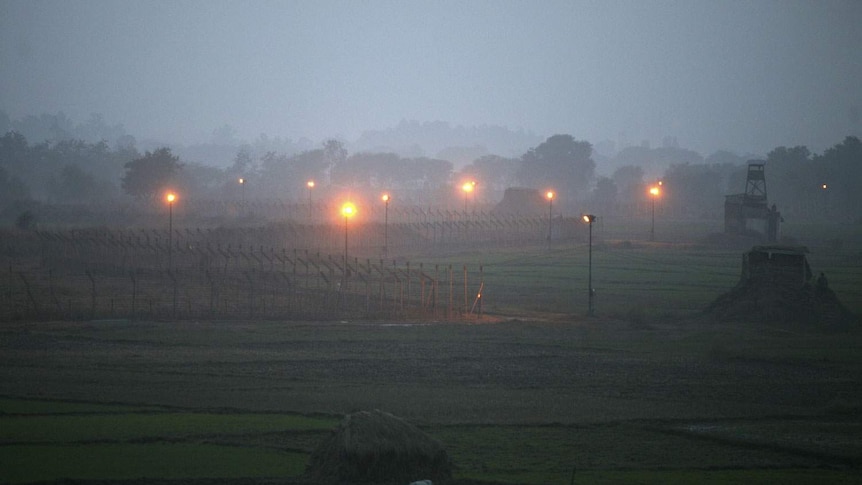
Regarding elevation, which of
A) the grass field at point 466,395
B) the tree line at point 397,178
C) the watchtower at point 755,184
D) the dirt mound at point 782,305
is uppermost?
the tree line at point 397,178

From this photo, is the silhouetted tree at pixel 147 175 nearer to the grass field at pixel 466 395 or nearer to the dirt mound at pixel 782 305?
the grass field at pixel 466 395

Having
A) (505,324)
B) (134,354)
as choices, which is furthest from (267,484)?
(505,324)

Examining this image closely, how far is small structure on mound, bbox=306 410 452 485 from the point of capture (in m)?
12.4

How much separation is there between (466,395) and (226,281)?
21819mm

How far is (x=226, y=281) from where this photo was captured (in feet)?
128

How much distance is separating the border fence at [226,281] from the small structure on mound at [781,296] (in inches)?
368

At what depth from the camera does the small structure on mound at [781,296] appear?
102 feet

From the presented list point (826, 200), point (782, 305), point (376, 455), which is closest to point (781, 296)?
point (782, 305)

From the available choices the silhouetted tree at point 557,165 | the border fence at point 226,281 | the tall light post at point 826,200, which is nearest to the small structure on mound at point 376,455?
the border fence at point 226,281

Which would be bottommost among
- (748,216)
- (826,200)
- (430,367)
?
(430,367)

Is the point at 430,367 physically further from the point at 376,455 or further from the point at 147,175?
the point at 147,175

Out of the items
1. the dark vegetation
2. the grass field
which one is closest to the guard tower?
the dark vegetation

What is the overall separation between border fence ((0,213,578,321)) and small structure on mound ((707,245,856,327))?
9345 millimetres

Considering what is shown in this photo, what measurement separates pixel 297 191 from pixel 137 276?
10004cm
